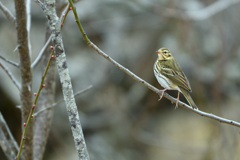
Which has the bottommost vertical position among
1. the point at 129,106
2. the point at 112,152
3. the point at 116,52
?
the point at 112,152

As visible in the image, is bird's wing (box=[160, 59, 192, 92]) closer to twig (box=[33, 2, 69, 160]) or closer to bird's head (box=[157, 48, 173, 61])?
bird's head (box=[157, 48, 173, 61])

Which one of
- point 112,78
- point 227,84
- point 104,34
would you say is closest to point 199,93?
point 227,84

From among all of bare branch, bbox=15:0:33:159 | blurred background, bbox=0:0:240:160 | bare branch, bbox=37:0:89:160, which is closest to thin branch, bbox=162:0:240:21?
blurred background, bbox=0:0:240:160

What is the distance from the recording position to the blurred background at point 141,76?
763cm

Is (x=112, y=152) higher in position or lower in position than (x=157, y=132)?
lower

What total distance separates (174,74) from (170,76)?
0.20 ft

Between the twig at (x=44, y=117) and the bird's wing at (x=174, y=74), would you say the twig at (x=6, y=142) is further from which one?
the bird's wing at (x=174, y=74)

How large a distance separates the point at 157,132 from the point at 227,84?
2002 mm

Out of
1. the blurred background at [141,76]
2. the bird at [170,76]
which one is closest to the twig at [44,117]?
the bird at [170,76]

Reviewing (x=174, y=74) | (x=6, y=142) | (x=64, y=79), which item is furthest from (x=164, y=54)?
(x=64, y=79)

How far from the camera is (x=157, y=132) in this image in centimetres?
844

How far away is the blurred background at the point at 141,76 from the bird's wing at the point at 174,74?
3449mm

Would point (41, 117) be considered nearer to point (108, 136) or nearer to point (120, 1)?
point (108, 136)

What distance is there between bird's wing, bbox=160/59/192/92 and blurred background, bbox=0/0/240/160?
3449 mm
